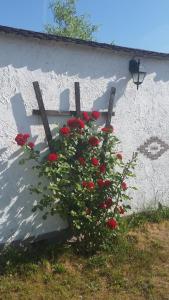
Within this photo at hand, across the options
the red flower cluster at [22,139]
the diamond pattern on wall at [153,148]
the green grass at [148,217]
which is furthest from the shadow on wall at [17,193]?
the diamond pattern on wall at [153,148]

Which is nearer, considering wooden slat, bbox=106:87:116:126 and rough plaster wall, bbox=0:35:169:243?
rough plaster wall, bbox=0:35:169:243

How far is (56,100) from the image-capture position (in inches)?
212

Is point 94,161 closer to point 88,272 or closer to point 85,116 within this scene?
point 85,116

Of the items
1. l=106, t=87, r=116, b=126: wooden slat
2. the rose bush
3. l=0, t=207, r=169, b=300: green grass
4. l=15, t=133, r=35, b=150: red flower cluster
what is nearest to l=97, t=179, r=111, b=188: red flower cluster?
the rose bush

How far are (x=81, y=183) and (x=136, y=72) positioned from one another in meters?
2.28

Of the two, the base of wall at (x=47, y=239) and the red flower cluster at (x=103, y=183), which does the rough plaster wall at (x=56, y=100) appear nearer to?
the base of wall at (x=47, y=239)

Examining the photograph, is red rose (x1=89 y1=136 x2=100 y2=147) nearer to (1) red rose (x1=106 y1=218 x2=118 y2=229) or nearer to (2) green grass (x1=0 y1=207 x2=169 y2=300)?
(1) red rose (x1=106 y1=218 x2=118 y2=229)

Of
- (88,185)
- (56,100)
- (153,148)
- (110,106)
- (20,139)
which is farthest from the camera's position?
(153,148)

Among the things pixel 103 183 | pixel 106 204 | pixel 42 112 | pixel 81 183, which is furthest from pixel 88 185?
pixel 42 112

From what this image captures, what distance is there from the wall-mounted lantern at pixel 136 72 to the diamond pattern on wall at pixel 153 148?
3.66 ft

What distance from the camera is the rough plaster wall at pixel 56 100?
4.95 metres

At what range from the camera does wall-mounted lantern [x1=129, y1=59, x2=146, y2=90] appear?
20.4 feet

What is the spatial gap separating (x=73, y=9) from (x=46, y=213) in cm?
1879

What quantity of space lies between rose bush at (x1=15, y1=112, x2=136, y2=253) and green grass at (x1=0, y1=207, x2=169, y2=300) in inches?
11.3
